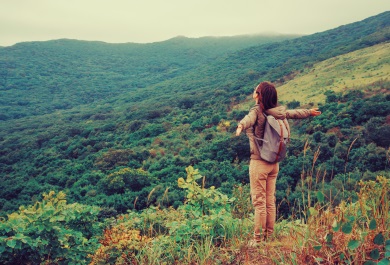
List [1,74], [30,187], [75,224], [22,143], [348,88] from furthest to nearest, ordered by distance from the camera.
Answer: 1. [1,74]
2. [22,143]
3. [348,88]
4. [30,187]
5. [75,224]

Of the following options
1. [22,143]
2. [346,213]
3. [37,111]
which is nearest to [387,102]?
[346,213]

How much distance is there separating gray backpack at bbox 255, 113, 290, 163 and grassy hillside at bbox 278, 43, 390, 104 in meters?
22.6

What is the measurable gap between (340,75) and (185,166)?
18.5 meters

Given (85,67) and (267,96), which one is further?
(85,67)

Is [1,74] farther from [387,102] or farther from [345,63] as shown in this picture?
[387,102]

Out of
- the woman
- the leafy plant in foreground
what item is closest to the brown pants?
the woman

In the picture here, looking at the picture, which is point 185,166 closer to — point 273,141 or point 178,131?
point 178,131

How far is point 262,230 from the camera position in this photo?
99.3 inches

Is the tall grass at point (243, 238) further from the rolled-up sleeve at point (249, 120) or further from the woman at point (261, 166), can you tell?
the rolled-up sleeve at point (249, 120)

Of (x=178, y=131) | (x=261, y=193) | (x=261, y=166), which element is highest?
(x=261, y=166)

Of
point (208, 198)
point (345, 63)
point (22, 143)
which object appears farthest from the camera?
point (345, 63)

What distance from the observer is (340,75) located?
2823 centimetres

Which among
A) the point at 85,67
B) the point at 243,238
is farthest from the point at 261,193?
the point at 85,67

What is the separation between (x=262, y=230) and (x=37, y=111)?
5148cm
